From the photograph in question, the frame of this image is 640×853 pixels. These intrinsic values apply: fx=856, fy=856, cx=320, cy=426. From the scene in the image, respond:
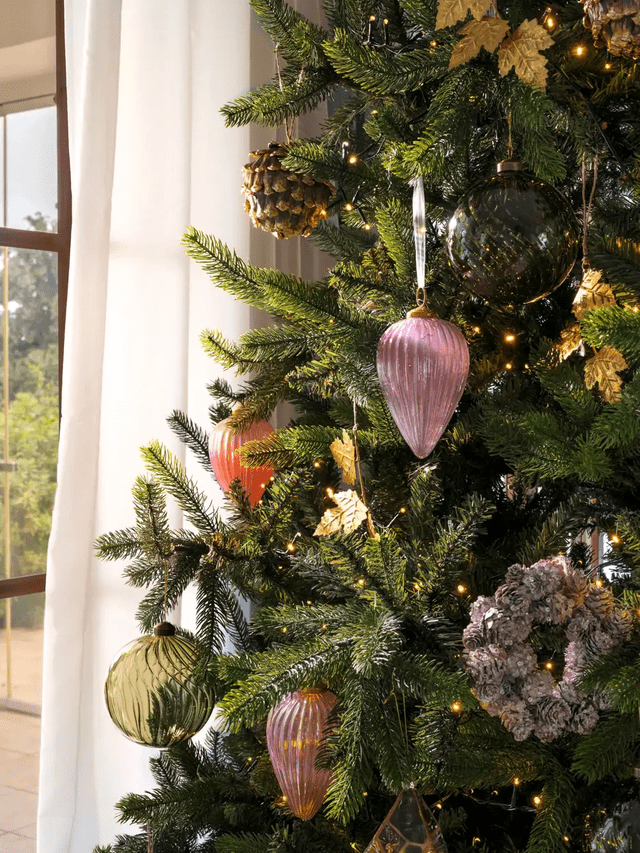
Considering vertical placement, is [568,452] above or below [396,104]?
below

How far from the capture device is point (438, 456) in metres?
0.87

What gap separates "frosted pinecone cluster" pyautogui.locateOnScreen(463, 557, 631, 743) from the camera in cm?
60

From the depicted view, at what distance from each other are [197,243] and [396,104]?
0.24m

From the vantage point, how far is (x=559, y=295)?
89 centimetres

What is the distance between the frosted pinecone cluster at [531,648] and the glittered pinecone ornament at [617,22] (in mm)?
384

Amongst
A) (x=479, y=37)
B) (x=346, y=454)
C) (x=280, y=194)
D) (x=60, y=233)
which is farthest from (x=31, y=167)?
(x=479, y=37)

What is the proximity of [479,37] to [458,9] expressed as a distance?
25mm

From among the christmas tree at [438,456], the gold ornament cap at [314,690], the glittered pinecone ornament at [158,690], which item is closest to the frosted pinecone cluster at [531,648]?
the christmas tree at [438,456]

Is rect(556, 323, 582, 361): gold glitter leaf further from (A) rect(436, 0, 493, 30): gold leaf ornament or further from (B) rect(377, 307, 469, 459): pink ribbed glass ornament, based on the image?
(A) rect(436, 0, 493, 30): gold leaf ornament

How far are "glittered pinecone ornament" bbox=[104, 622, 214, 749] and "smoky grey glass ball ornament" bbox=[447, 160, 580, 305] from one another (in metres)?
0.48

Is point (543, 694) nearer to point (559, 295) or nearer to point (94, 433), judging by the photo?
point (559, 295)

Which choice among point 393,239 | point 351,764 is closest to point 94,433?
point 393,239

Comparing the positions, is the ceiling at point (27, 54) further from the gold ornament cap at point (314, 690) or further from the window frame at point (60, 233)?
the gold ornament cap at point (314, 690)

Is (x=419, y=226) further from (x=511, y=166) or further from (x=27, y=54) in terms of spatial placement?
(x=27, y=54)
